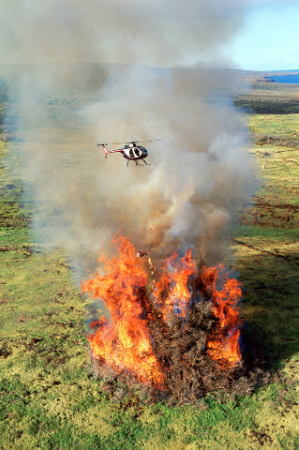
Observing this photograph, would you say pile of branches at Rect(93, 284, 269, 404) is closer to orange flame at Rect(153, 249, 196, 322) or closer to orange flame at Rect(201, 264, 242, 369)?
orange flame at Rect(201, 264, 242, 369)

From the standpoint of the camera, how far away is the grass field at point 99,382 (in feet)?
53.5

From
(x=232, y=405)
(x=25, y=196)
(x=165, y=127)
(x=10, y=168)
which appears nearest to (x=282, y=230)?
(x=165, y=127)

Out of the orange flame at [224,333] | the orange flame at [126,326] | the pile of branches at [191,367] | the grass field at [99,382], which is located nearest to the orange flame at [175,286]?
the pile of branches at [191,367]

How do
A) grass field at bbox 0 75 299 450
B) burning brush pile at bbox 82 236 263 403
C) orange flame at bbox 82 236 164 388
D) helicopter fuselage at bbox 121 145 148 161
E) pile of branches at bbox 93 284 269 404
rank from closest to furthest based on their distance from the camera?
grass field at bbox 0 75 299 450 < pile of branches at bbox 93 284 269 404 < burning brush pile at bbox 82 236 263 403 < orange flame at bbox 82 236 164 388 < helicopter fuselage at bbox 121 145 148 161

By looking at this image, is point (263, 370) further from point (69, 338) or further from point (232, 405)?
→ point (69, 338)

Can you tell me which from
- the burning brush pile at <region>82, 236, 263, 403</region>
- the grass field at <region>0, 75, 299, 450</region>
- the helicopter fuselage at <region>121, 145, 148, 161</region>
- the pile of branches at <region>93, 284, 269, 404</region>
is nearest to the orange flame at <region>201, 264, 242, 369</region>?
the burning brush pile at <region>82, 236, 263, 403</region>

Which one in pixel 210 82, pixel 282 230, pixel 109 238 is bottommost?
pixel 282 230

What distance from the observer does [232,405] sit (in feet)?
58.5

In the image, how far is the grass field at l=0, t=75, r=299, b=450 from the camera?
53.5 feet

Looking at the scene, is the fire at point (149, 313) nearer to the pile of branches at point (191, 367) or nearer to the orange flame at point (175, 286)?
the orange flame at point (175, 286)

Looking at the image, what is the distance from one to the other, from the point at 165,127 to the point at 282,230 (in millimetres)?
20089

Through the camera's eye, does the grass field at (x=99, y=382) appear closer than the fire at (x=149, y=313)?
Yes

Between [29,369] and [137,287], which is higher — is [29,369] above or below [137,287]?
below

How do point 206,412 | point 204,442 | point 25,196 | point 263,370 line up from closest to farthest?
point 204,442, point 206,412, point 263,370, point 25,196
